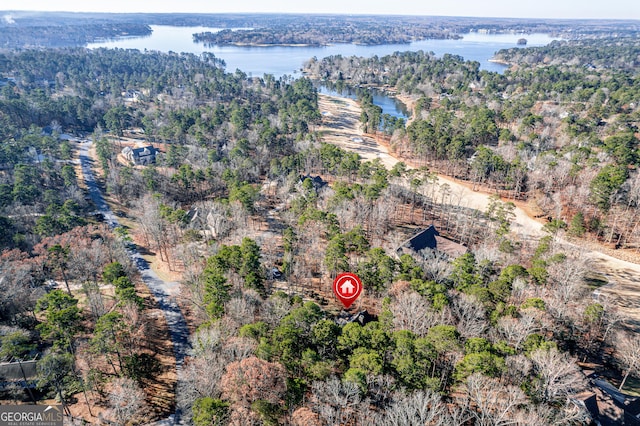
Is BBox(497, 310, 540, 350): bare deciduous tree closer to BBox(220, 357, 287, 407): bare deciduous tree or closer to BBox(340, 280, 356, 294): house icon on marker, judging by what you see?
BBox(340, 280, 356, 294): house icon on marker

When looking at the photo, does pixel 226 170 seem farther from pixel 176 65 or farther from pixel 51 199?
pixel 176 65

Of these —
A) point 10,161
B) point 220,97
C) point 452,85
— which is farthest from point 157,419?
point 452,85

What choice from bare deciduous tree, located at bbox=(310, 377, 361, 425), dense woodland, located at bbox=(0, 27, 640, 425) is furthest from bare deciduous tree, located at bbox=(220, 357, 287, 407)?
bare deciduous tree, located at bbox=(310, 377, 361, 425)

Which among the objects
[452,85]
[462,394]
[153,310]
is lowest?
[153,310]

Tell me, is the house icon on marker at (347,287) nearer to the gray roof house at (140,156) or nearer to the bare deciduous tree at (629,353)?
the bare deciduous tree at (629,353)

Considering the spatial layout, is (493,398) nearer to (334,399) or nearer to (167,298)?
(334,399)
